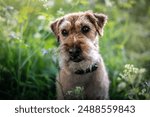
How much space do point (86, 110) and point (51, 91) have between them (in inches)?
34.2

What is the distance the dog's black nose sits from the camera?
5766mm

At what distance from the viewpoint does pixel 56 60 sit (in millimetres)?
6660

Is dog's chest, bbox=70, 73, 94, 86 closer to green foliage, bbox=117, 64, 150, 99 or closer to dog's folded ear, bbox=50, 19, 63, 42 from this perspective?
green foliage, bbox=117, 64, 150, 99

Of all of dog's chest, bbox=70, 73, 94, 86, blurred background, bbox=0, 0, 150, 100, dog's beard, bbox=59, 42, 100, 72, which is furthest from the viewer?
blurred background, bbox=0, 0, 150, 100

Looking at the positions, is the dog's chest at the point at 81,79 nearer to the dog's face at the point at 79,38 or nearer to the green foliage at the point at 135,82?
the dog's face at the point at 79,38

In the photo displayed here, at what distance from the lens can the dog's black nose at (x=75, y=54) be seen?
577 centimetres

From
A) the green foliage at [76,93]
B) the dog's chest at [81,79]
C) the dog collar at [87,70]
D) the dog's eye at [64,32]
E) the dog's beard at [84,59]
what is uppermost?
the dog's eye at [64,32]

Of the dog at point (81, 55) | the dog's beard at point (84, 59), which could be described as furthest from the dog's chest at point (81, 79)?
the dog's beard at point (84, 59)

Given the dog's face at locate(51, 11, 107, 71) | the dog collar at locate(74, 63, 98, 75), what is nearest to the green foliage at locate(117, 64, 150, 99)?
the dog collar at locate(74, 63, 98, 75)

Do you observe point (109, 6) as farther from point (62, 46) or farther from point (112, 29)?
point (62, 46)

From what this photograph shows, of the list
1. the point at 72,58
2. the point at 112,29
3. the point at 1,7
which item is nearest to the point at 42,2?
the point at 1,7

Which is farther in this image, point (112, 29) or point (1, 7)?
point (112, 29)

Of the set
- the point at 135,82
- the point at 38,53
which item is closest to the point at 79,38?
the point at 135,82

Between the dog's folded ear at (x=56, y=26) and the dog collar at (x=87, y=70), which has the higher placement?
the dog's folded ear at (x=56, y=26)
